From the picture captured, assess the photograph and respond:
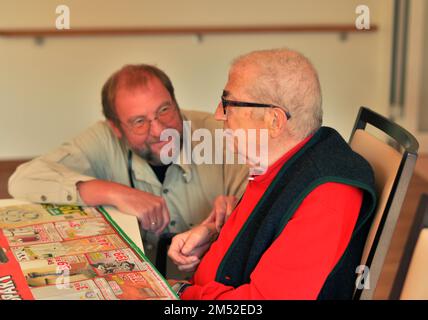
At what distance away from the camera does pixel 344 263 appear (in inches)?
43.3

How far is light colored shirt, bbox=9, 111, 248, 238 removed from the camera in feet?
5.48

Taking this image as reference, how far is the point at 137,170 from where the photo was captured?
176 cm

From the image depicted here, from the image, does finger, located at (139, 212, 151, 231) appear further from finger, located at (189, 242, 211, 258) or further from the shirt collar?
the shirt collar

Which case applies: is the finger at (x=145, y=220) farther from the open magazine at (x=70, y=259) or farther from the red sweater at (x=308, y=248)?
the red sweater at (x=308, y=248)

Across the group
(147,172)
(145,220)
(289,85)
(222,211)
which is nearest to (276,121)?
(289,85)

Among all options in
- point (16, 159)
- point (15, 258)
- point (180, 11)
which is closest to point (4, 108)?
point (16, 159)

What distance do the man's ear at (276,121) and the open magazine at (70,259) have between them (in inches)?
13.3

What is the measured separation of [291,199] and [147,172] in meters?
0.74

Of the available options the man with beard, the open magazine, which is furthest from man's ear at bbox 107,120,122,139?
the open magazine

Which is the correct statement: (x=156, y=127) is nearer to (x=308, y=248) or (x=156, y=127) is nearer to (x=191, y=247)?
(x=191, y=247)

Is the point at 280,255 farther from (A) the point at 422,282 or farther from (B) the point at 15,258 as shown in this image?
(B) the point at 15,258
